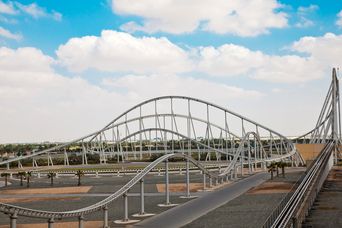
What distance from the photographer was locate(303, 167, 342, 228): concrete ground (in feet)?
78.9

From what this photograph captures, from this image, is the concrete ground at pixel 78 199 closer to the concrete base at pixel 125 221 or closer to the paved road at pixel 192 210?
the concrete base at pixel 125 221

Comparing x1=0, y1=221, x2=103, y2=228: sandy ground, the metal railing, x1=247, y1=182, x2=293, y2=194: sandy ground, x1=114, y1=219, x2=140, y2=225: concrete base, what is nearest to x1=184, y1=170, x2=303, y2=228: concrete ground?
x1=247, y1=182, x2=293, y2=194: sandy ground

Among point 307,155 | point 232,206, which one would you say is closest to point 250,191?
point 232,206

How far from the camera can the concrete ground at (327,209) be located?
24.1 meters

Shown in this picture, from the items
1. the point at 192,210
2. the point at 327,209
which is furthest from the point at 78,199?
the point at 327,209

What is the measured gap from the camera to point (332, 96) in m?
96.6

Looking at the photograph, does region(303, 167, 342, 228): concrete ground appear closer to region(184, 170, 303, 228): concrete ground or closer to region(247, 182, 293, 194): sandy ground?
region(184, 170, 303, 228): concrete ground

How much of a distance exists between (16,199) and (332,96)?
2874 inches

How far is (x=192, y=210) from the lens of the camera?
2908cm

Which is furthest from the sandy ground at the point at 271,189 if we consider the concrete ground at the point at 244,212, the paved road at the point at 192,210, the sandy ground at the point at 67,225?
the sandy ground at the point at 67,225

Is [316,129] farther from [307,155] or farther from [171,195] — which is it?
[171,195]

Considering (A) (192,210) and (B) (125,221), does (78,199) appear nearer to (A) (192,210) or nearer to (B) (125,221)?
(A) (192,210)

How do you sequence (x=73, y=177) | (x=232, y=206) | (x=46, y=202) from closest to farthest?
1. (x=232, y=206)
2. (x=46, y=202)
3. (x=73, y=177)

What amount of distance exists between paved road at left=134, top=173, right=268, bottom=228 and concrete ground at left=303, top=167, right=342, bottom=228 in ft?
19.9
